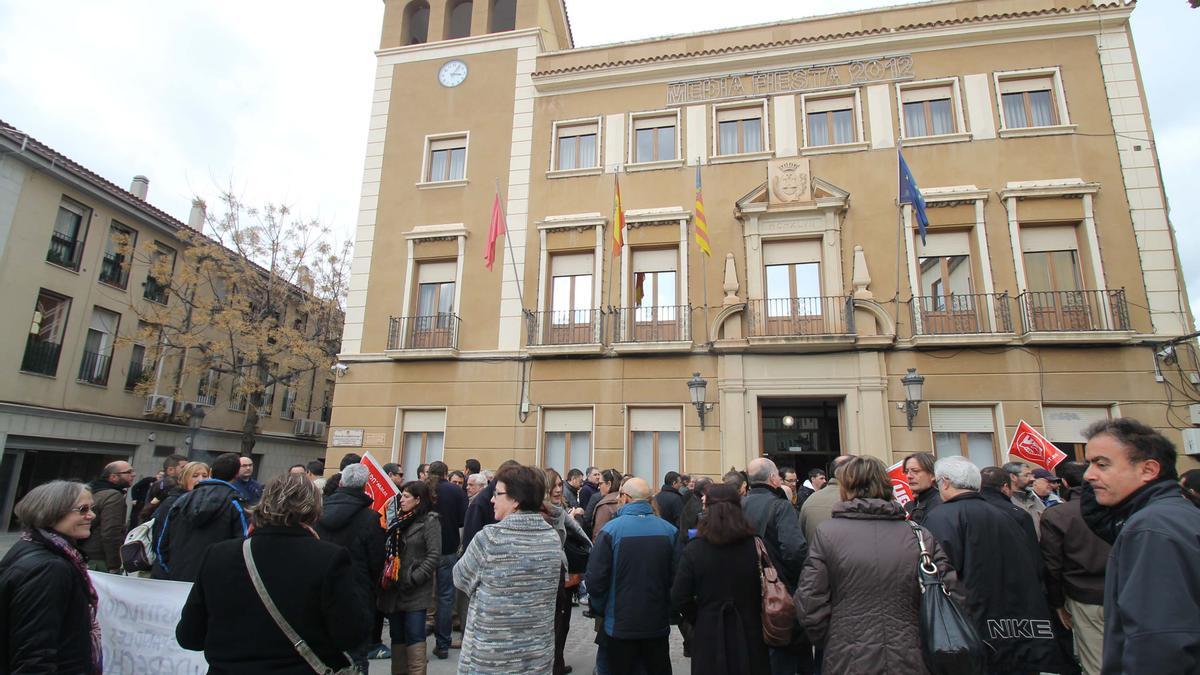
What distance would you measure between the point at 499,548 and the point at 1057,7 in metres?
17.3

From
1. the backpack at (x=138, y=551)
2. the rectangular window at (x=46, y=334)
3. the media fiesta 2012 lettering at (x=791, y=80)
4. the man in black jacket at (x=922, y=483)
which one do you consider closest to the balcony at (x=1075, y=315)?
the media fiesta 2012 lettering at (x=791, y=80)

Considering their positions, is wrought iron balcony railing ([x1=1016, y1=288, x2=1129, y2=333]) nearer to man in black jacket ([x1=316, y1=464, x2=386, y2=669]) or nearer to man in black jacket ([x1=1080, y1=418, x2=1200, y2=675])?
man in black jacket ([x1=1080, y1=418, x2=1200, y2=675])

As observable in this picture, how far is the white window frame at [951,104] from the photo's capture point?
540 inches

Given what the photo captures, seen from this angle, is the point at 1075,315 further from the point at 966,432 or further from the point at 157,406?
the point at 157,406

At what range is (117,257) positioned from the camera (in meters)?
21.5

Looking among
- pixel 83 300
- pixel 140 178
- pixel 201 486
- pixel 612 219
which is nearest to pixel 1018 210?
pixel 612 219

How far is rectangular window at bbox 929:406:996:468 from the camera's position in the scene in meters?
12.5

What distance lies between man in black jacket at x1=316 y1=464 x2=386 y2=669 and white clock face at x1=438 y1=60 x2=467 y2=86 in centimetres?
1468

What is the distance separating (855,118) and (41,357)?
24.5m

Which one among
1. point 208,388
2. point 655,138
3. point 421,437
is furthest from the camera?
point 208,388

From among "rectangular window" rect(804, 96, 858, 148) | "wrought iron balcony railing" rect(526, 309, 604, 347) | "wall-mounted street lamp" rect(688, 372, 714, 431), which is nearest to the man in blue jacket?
"wall-mounted street lamp" rect(688, 372, 714, 431)

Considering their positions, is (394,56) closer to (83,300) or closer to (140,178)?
(83,300)

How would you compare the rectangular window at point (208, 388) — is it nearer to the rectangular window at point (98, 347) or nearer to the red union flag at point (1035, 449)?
the rectangular window at point (98, 347)

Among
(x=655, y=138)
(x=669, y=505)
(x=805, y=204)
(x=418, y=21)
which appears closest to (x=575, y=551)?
(x=669, y=505)
